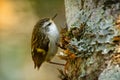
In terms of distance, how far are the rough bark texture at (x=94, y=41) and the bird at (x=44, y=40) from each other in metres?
0.87

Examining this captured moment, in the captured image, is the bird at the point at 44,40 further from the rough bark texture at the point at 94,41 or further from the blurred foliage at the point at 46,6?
the blurred foliage at the point at 46,6

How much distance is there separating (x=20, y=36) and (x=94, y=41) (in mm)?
4925

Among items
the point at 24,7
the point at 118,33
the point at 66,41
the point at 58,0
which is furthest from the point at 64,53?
the point at 24,7

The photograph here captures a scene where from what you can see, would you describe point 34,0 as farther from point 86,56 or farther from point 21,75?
point 86,56

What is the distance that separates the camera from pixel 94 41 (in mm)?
3660

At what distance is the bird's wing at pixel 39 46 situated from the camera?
4.93 metres

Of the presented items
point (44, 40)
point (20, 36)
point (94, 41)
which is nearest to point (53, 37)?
point (44, 40)

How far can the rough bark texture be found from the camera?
3576 millimetres

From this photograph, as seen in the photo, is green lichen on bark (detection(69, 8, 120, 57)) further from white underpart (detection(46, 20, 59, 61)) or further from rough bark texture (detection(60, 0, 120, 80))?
white underpart (detection(46, 20, 59, 61))

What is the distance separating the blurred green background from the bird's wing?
2.72 metres

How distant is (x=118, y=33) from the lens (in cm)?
359

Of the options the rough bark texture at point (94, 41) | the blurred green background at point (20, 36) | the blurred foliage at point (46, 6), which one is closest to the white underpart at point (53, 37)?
the rough bark texture at point (94, 41)

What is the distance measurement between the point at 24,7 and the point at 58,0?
69 centimetres

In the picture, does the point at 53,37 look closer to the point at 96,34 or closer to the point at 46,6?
the point at 96,34
